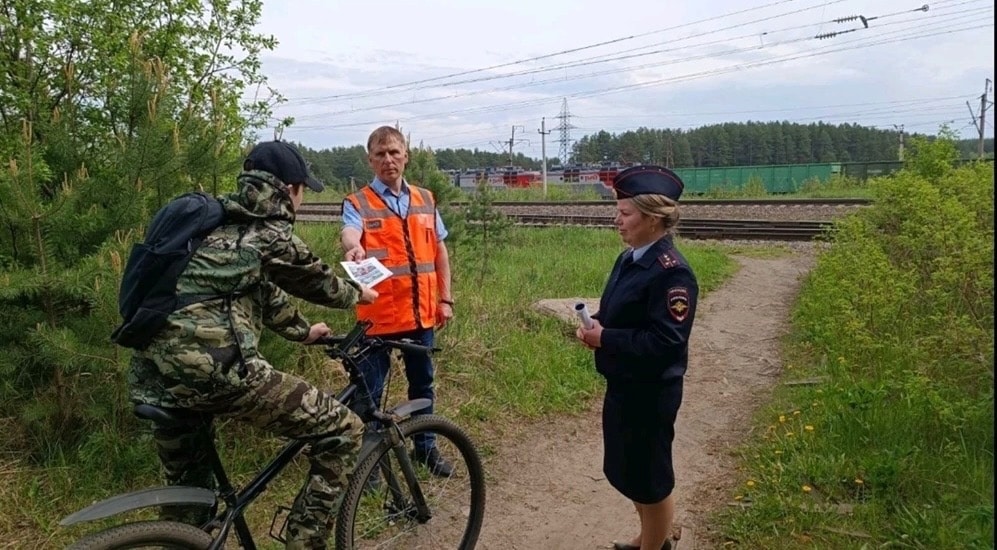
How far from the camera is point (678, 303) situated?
9.14ft

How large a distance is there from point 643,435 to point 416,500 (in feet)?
3.89

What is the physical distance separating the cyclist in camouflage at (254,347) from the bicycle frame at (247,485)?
10 centimetres

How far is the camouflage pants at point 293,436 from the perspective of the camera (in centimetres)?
258

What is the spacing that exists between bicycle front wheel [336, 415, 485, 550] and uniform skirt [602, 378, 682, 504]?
830 millimetres

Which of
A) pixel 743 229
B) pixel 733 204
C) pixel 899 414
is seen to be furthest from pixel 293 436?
pixel 733 204

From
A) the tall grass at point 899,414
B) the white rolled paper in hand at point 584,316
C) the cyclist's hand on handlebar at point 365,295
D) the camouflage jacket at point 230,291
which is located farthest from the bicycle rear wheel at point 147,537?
the tall grass at point 899,414

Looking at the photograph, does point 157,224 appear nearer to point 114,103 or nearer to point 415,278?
point 415,278

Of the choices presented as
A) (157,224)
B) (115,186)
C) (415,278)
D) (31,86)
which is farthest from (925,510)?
(31,86)

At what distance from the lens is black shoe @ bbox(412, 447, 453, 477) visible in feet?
12.7

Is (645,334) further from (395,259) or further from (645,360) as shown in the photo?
(395,259)

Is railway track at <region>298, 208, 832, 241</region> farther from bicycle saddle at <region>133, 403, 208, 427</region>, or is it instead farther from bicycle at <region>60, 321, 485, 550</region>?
bicycle saddle at <region>133, 403, 208, 427</region>

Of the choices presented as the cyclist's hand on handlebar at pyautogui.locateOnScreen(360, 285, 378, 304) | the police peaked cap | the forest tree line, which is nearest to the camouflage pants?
the cyclist's hand on handlebar at pyautogui.locateOnScreen(360, 285, 378, 304)

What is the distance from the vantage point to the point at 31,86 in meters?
4.67

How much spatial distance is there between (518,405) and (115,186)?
3.35 metres
